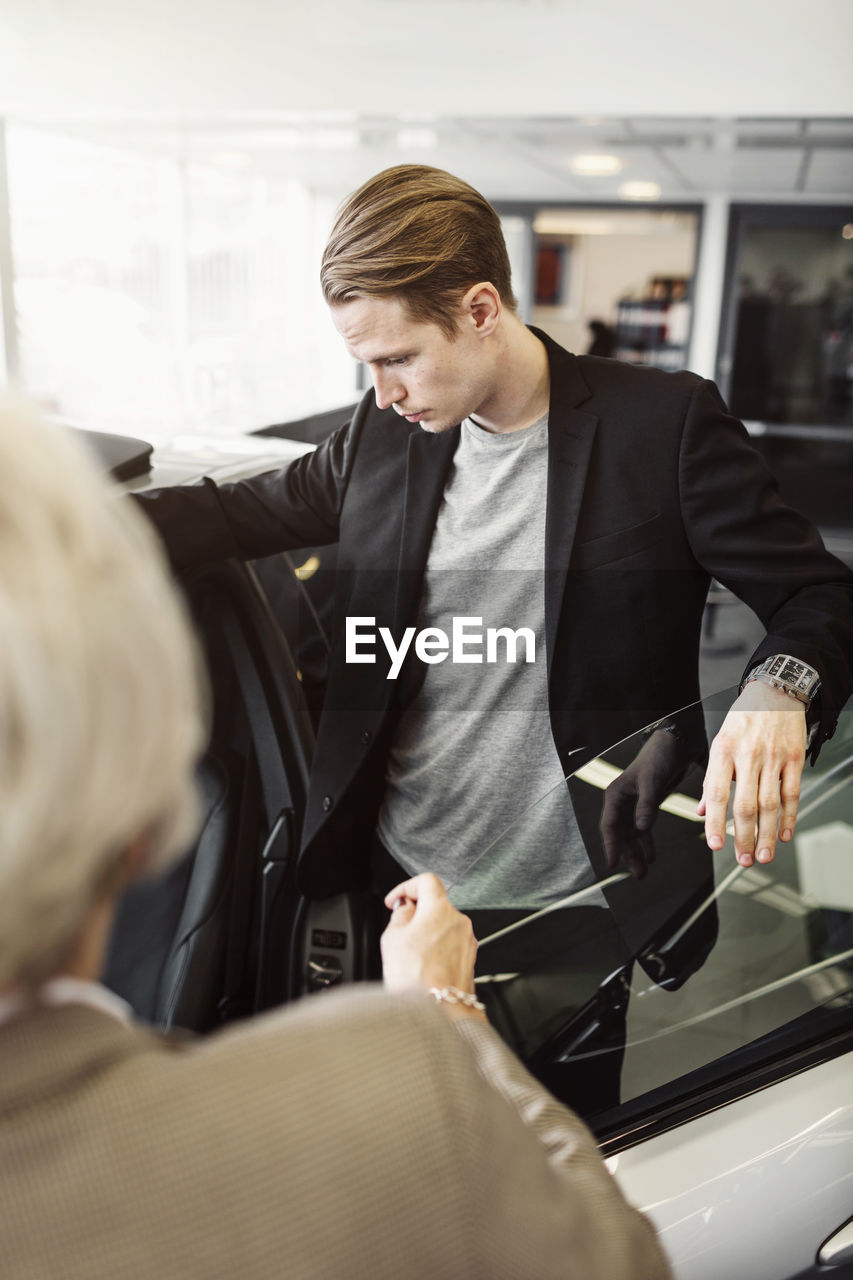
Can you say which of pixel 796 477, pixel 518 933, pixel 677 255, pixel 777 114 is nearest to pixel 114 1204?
pixel 518 933

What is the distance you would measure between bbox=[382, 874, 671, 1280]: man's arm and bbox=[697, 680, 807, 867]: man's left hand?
438mm

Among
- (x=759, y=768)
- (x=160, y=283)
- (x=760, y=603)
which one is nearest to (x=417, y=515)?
(x=760, y=603)

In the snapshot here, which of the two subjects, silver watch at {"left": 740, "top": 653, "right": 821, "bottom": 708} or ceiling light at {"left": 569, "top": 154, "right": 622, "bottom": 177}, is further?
ceiling light at {"left": 569, "top": 154, "right": 622, "bottom": 177}

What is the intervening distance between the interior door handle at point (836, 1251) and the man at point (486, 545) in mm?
430

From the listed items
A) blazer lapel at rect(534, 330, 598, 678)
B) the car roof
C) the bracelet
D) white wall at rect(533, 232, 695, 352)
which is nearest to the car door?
blazer lapel at rect(534, 330, 598, 678)

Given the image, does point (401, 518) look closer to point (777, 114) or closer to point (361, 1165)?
point (361, 1165)

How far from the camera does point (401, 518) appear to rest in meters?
1.39

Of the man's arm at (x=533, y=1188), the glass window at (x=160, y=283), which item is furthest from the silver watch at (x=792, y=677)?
the glass window at (x=160, y=283)

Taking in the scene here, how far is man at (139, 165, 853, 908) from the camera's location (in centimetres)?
124

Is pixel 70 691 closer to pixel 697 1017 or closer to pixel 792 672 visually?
pixel 792 672

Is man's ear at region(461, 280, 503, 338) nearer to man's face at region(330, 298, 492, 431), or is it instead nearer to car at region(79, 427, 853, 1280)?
man's face at region(330, 298, 492, 431)

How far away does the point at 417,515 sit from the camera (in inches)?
53.8

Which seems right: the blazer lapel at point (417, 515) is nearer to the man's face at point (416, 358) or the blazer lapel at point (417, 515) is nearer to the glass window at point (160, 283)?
the man's face at point (416, 358)

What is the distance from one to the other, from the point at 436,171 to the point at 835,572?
70 centimetres
